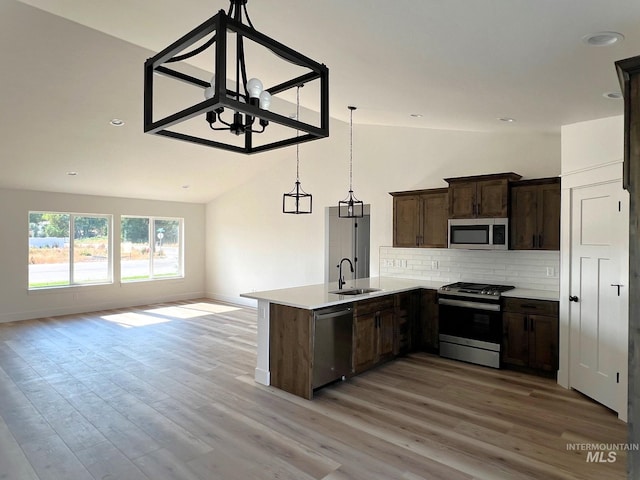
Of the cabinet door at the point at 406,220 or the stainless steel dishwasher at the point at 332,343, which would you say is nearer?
the stainless steel dishwasher at the point at 332,343

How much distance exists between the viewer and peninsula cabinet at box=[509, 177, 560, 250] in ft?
14.9

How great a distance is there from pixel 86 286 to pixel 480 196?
762 centimetres

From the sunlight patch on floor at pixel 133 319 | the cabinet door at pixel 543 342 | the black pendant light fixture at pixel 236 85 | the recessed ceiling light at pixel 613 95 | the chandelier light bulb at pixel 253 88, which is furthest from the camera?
the sunlight patch on floor at pixel 133 319

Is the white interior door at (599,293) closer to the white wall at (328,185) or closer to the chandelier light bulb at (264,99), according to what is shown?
the white wall at (328,185)

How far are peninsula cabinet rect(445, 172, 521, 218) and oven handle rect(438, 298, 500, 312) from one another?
1090 mm

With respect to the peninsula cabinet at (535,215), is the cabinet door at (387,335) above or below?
below

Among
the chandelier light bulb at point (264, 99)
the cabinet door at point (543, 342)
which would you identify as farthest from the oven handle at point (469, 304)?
the chandelier light bulb at point (264, 99)

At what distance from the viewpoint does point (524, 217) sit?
4738mm

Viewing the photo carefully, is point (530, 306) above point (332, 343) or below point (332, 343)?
above

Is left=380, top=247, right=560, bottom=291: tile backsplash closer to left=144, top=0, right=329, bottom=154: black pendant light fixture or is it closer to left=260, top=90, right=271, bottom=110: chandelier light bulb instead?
left=144, top=0, right=329, bottom=154: black pendant light fixture

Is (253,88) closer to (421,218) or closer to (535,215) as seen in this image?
(535,215)

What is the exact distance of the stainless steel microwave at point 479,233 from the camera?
189 inches

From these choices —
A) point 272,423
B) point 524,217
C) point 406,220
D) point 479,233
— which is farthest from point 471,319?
point 272,423

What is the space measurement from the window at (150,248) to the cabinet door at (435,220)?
20.8 ft
